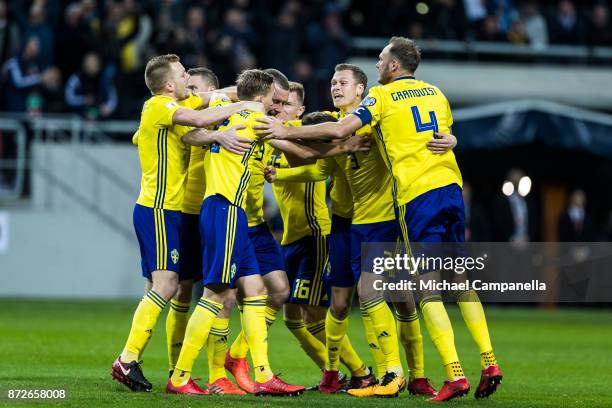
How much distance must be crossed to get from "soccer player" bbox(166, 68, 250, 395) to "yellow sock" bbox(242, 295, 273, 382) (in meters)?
→ 0.18

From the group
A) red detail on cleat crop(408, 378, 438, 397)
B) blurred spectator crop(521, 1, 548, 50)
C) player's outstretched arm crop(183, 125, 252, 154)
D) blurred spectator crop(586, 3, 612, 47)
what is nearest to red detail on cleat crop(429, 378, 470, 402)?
red detail on cleat crop(408, 378, 438, 397)

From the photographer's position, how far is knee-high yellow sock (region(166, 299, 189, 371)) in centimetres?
955

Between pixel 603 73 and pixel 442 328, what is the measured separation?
49.0 ft

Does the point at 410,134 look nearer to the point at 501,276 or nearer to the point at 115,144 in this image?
the point at 501,276

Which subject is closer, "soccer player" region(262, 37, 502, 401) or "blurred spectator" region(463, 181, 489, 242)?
"soccer player" region(262, 37, 502, 401)

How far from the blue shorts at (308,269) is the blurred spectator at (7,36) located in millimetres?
12182

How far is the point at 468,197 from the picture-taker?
18.8 meters

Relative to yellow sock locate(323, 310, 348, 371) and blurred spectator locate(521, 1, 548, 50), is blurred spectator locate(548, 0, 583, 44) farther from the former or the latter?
yellow sock locate(323, 310, 348, 371)

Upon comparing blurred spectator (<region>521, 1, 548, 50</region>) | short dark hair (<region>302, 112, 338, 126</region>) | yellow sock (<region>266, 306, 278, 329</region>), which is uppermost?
→ blurred spectator (<region>521, 1, 548, 50</region>)

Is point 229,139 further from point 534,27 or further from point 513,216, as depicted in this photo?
point 534,27

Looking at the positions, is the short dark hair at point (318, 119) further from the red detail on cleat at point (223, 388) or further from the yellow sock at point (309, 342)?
the red detail on cleat at point (223, 388)

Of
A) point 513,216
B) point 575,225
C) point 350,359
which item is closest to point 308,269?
point 350,359

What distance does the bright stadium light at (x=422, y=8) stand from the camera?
2250 cm

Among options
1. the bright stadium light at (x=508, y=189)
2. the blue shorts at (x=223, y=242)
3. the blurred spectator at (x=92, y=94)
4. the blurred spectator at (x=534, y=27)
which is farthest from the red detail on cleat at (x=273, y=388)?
the blurred spectator at (x=534, y=27)
